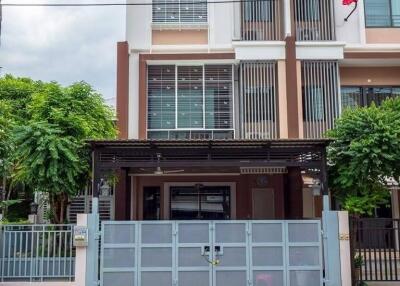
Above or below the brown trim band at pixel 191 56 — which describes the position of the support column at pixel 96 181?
below

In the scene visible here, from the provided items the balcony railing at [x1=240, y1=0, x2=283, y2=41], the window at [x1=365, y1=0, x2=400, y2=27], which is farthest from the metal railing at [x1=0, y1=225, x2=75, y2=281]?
the window at [x1=365, y1=0, x2=400, y2=27]

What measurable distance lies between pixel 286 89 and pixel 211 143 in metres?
5.94

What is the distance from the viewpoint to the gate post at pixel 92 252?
1162 cm

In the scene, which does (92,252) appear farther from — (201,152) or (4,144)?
(4,144)

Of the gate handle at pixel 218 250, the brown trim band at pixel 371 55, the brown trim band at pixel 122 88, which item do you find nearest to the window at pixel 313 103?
the brown trim band at pixel 371 55

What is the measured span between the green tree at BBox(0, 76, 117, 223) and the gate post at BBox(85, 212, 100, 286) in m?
2.11

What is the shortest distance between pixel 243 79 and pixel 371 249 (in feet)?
23.8

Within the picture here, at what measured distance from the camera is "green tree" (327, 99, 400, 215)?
479 inches

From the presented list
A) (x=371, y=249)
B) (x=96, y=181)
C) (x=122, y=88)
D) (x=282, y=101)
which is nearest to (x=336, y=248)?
(x=371, y=249)

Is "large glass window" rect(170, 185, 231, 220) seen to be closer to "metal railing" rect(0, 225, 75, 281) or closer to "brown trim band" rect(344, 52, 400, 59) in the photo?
"metal railing" rect(0, 225, 75, 281)

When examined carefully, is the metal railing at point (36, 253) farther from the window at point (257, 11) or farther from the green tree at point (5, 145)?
the window at point (257, 11)

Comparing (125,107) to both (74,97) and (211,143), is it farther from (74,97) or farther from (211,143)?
(211,143)

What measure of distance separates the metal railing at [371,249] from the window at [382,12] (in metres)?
8.02

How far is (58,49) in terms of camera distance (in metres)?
19.9
